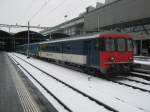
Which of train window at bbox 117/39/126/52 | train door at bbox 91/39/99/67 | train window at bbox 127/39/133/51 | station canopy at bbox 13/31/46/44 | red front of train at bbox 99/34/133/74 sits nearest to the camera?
red front of train at bbox 99/34/133/74

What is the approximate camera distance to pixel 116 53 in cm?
1534

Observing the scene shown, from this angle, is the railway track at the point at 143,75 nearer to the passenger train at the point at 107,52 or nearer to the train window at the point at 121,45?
the passenger train at the point at 107,52

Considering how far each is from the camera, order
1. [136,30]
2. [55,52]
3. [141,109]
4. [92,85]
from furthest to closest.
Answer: [136,30], [55,52], [92,85], [141,109]

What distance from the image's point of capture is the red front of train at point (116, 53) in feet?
49.0

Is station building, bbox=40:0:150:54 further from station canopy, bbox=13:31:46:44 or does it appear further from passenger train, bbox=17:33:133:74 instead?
station canopy, bbox=13:31:46:44

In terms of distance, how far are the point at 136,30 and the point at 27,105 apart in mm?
37629

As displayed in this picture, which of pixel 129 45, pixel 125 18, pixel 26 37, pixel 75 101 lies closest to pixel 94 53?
pixel 129 45

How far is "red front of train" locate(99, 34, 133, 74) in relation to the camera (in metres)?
14.9

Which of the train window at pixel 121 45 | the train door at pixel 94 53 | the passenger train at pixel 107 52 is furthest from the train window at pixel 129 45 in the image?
the train door at pixel 94 53

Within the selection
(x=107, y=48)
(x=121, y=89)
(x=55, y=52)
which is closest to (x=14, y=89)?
(x=121, y=89)

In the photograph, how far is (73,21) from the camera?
7819 centimetres

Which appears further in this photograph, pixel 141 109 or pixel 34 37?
pixel 34 37

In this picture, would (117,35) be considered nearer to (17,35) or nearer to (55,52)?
(55,52)

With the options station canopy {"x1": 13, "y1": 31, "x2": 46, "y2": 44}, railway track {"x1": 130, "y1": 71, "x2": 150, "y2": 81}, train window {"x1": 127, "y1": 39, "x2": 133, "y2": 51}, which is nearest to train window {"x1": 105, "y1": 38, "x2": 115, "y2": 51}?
train window {"x1": 127, "y1": 39, "x2": 133, "y2": 51}
